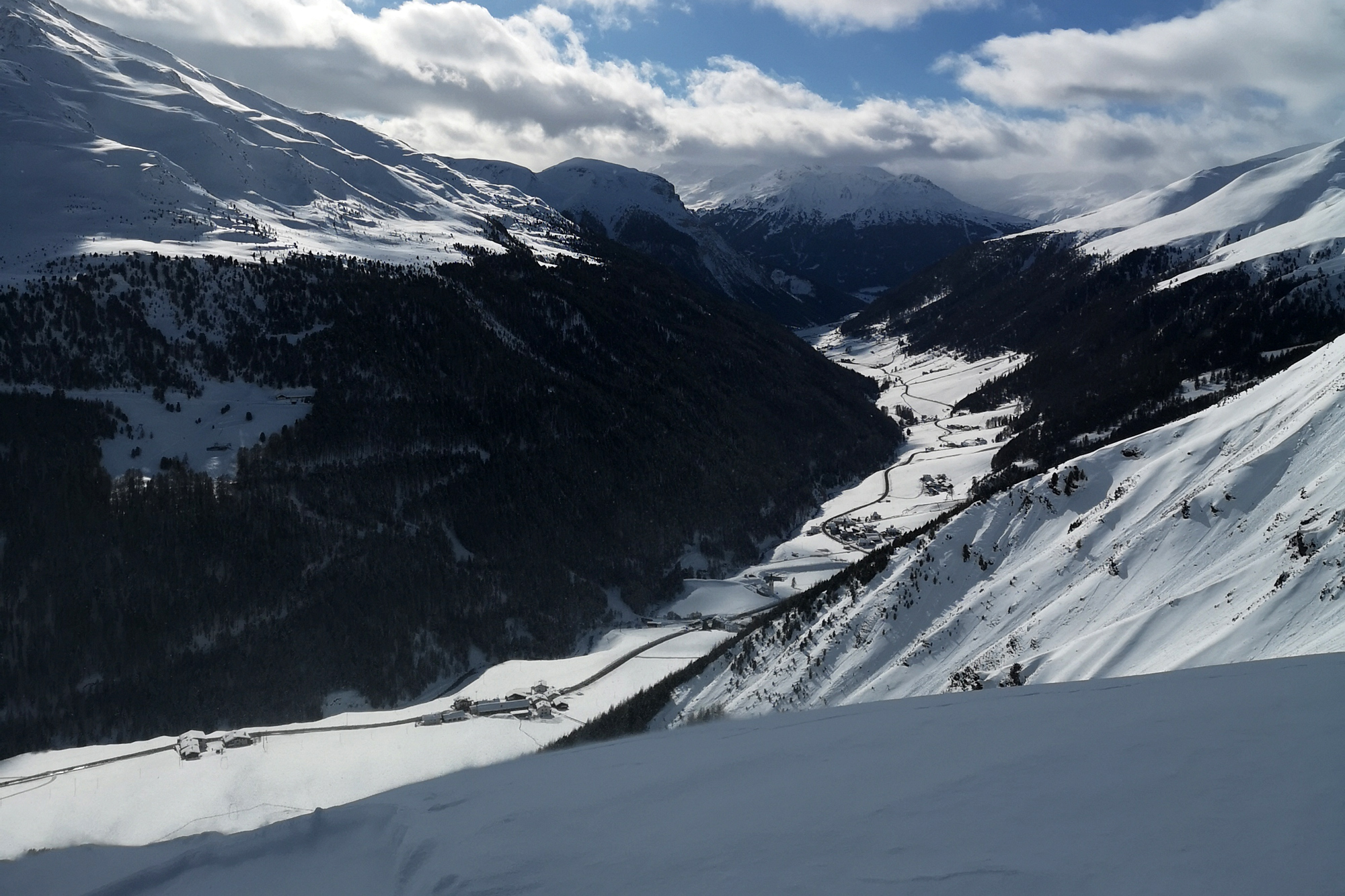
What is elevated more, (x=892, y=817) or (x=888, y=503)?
(x=892, y=817)

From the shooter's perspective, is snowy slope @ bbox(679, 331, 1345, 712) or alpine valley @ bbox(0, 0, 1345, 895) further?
snowy slope @ bbox(679, 331, 1345, 712)

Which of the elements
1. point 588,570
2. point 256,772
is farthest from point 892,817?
point 588,570

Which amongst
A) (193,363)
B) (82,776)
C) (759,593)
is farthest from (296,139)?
(82,776)

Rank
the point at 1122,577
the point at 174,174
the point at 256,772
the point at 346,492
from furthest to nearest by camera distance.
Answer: the point at 174,174 < the point at 346,492 < the point at 256,772 < the point at 1122,577

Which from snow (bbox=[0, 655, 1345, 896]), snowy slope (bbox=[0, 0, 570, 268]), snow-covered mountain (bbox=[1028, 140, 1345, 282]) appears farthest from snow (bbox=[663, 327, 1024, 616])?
snowy slope (bbox=[0, 0, 570, 268])

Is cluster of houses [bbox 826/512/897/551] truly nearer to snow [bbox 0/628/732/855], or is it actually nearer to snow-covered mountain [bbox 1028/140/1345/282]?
snow [bbox 0/628/732/855]

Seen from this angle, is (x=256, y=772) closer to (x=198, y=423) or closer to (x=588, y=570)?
(x=588, y=570)

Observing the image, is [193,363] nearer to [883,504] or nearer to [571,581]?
[571,581]
